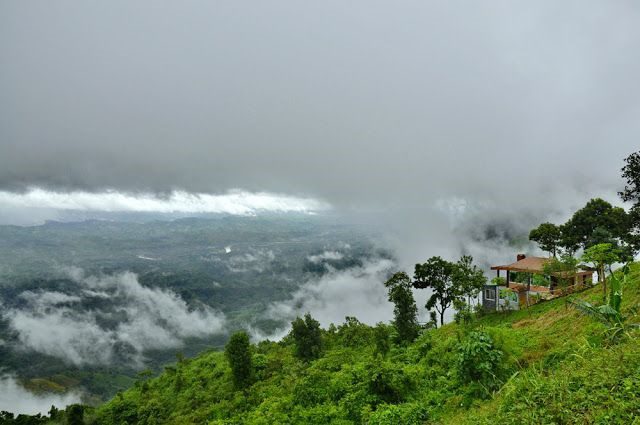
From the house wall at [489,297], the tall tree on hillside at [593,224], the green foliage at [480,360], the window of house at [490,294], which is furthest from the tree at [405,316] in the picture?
the tall tree on hillside at [593,224]

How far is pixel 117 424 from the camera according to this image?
1511 inches

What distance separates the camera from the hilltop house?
41.6 m

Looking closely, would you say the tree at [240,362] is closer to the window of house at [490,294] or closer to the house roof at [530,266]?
the window of house at [490,294]

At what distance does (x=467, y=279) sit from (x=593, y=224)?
24.7 meters

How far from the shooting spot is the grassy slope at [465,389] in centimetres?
815

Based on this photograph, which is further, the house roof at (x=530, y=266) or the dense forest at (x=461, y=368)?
the house roof at (x=530, y=266)

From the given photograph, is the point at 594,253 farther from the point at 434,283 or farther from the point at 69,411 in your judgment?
the point at 69,411

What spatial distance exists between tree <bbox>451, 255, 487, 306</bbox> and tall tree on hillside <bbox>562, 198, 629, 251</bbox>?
16698 mm

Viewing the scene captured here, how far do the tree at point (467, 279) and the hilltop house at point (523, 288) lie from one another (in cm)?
278

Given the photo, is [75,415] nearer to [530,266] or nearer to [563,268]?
[563,268]

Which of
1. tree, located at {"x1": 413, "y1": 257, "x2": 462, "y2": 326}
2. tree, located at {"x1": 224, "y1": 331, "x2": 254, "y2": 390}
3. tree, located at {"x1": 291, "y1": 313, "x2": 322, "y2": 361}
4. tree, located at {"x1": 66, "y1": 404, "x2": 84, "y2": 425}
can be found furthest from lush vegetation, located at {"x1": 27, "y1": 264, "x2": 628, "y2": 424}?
tree, located at {"x1": 413, "y1": 257, "x2": 462, "y2": 326}

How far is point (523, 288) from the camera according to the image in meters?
45.7

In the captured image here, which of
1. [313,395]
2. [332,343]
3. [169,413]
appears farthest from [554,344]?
[169,413]

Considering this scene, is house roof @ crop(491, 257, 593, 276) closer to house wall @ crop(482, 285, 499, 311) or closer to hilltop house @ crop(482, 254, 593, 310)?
hilltop house @ crop(482, 254, 593, 310)
